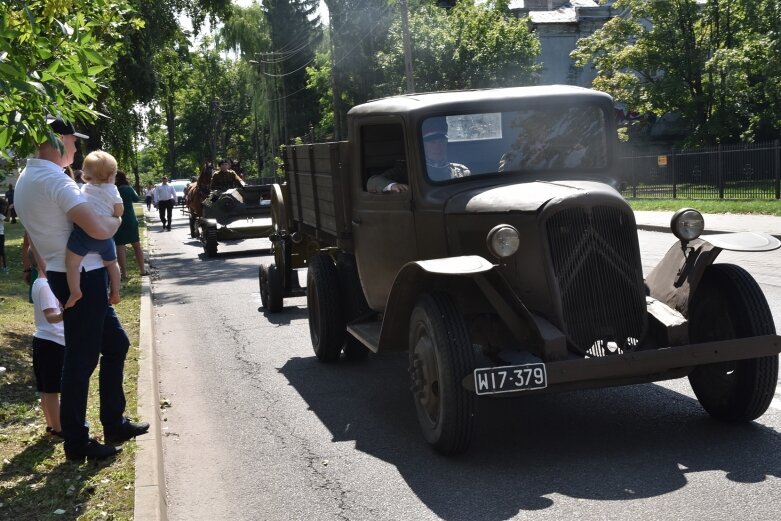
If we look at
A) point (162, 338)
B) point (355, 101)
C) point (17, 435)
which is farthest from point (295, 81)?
point (17, 435)

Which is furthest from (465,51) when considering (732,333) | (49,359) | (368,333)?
(49,359)

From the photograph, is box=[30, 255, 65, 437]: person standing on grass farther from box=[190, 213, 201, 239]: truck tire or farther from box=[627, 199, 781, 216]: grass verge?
box=[190, 213, 201, 239]: truck tire

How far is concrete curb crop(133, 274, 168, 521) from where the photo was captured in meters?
5.11

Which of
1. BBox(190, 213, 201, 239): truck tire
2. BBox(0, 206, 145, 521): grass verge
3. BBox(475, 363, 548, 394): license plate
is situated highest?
BBox(475, 363, 548, 394): license plate

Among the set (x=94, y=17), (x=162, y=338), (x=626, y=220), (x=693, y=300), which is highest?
(x=94, y=17)

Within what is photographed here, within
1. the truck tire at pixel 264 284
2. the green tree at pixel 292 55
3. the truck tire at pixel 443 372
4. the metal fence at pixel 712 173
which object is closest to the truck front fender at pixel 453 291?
the truck tire at pixel 443 372

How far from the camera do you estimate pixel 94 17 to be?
8625 mm

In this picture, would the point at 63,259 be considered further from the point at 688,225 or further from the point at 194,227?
the point at 194,227

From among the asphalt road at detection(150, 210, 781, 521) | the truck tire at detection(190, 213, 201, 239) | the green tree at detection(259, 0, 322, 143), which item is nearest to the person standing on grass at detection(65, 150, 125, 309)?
the asphalt road at detection(150, 210, 781, 521)

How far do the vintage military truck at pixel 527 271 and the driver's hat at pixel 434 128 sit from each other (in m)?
0.01

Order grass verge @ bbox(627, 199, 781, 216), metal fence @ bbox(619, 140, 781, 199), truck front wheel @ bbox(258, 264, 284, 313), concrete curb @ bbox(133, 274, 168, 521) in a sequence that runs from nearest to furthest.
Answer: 1. concrete curb @ bbox(133, 274, 168, 521)
2. truck front wheel @ bbox(258, 264, 284, 313)
3. grass verge @ bbox(627, 199, 781, 216)
4. metal fence @ bbox(619, 140, 781, 199)

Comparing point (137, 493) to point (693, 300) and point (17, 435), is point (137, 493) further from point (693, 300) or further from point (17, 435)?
point (693, 300)

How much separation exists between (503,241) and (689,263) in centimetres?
129

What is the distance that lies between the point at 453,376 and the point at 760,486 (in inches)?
65.6
